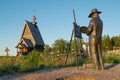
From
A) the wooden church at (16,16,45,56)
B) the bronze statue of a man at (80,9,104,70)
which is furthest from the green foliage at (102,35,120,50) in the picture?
the bronze statue of a man at (80,9,104,70)

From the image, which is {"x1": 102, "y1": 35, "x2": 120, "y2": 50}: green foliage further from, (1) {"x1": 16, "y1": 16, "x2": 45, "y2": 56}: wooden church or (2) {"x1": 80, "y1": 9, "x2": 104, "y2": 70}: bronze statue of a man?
(2) {"x1": 80, "y1": 9, "x2": 104, "y2": 70}: bronze statue of a man

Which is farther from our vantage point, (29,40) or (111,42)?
(111,42)

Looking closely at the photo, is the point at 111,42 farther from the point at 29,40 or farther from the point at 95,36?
the point at 95,36

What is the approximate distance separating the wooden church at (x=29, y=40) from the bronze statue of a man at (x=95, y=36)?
94.1ft

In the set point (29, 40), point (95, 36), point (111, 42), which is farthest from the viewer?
point (111, 42)

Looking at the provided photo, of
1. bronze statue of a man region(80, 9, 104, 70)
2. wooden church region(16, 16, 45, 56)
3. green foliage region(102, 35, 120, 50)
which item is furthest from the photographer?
green foliage region(102, 35, 120, 50)

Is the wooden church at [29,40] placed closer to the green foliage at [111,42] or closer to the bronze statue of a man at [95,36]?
the green foliage at [111,42]

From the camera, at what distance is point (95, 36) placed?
11.6 m

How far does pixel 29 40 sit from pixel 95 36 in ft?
102

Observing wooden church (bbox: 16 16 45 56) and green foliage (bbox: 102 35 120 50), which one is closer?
wooden church (bbox: 16 16 45 56)

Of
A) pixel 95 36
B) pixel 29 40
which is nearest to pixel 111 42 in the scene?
pixel 29 40

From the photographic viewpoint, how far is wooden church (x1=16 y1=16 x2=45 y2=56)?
40281 mm

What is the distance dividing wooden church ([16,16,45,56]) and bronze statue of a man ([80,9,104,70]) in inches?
1129

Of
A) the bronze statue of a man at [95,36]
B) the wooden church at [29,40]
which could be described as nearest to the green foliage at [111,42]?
the wooden church at [29,40]
